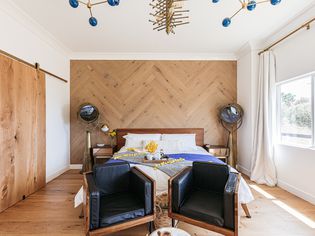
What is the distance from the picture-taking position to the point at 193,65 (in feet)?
15.4

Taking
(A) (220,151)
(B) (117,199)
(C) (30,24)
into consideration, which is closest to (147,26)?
(C) (30,24)

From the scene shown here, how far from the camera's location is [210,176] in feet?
7.60

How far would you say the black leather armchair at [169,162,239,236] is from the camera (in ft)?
5.77

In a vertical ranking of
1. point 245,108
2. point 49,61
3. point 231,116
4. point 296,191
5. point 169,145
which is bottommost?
point 296,191

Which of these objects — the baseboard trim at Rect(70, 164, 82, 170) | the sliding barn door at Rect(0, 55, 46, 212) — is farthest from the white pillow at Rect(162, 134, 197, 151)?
the sliding barn door at Rect(0, 55, 46, 212)

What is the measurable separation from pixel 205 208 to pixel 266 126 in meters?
2.54

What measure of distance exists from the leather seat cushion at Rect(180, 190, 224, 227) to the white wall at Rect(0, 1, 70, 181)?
3160 millimetres

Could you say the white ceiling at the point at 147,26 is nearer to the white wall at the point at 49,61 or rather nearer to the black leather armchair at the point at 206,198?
the white wall at the point at 49,61

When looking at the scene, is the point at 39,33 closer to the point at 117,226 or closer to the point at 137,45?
the point at 137,45

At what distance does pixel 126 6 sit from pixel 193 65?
7.96 ft

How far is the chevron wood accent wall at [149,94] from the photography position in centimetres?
465

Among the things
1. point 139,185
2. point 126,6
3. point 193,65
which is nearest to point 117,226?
point 139,185

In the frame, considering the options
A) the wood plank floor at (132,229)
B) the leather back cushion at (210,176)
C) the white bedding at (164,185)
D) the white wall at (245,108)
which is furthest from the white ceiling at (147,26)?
the wood plank floor at (132,229)

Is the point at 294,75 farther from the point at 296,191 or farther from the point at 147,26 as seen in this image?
the point at 147,26
